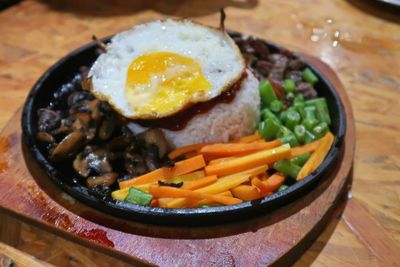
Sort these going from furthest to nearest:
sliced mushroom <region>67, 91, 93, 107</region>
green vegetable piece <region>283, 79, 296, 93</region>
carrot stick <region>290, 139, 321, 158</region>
→ green vegetable piece <region>283, 79, 296, 93</region>, sliced mushroom <region>67, 91, 93, 107</region>, carrot stick <region>290, 139, 321, 158</region>

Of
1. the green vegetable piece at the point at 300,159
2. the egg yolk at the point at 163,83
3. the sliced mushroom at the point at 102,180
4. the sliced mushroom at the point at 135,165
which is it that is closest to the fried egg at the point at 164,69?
the egg yolk at the point at 163,83

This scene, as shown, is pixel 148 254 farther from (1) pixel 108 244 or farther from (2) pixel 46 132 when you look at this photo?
(2) pixel 46 132

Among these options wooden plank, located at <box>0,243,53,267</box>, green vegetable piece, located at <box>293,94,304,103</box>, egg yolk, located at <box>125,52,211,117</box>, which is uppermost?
egg yolk, located at <box>125,52,211,117</box>

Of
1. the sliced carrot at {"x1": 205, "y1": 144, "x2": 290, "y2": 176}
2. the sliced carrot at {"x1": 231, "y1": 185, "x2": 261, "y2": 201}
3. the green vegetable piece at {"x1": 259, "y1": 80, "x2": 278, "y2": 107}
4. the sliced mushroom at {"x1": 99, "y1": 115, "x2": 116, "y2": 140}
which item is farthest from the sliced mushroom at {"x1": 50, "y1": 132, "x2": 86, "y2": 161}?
the green vegetable piece at {"x1": 259, "y1": 80, "x2": 278, "y2": 107}

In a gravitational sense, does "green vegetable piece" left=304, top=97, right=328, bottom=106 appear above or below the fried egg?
below

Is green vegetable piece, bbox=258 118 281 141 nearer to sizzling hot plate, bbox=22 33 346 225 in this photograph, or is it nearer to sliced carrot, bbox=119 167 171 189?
sizzling hot plate, bbox=22 33 346 225

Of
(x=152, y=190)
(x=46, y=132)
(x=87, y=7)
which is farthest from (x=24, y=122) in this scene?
(x=87, y=7)
